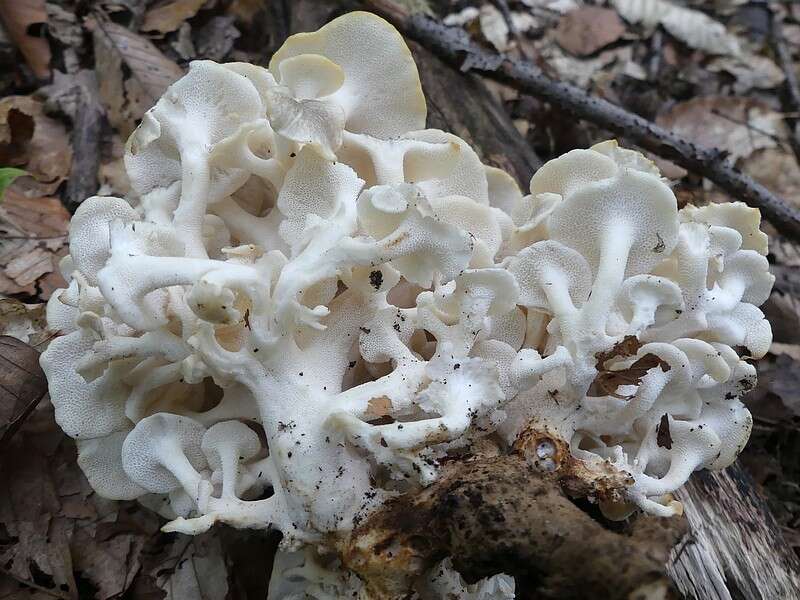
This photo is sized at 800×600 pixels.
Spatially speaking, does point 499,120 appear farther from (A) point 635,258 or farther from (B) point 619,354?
(B) point 619,354

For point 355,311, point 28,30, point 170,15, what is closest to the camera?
point 355,311

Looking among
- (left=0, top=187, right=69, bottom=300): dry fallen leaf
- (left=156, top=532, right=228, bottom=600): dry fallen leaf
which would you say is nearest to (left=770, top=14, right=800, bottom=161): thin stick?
(left=156, top=532, right=228, bottom=600): dry fallen leaf

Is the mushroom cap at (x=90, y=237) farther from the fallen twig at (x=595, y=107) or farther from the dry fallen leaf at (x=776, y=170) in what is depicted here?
the dry fallen leaf at (x=776, y=170)

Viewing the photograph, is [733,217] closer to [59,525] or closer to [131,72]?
[59,525]

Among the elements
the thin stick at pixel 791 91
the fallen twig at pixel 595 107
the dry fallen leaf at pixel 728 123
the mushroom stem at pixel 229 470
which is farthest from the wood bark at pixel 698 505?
the thin stick at pixel 791 91

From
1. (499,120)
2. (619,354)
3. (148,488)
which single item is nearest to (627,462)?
(619,354)

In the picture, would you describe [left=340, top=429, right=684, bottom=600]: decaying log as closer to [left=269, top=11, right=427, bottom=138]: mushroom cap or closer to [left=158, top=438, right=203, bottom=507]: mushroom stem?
[left=158, top=438, right=203, bottom=507]: mushroom stem

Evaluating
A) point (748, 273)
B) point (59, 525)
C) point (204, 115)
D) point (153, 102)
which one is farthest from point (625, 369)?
point (153, 102)
